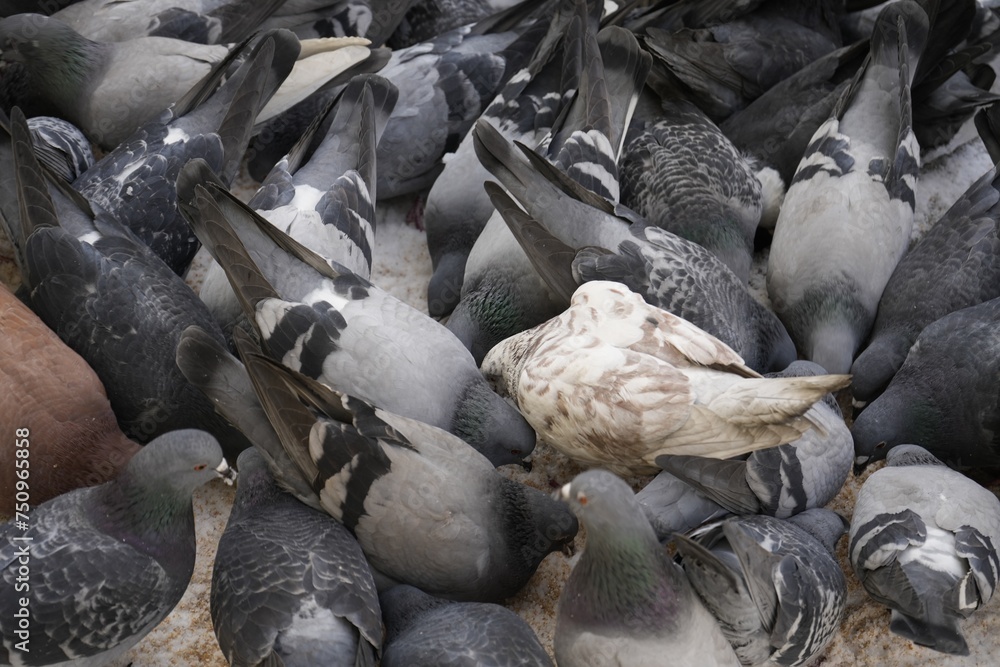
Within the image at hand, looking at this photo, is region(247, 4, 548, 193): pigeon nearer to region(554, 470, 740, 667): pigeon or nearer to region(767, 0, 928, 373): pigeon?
region(767, 0, 928, 373): pigeon

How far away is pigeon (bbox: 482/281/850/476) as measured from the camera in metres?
3.05

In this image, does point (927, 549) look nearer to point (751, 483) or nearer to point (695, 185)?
point (751, 483)

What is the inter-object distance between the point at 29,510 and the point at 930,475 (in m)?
2.94

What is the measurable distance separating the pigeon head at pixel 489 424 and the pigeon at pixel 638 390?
9cm

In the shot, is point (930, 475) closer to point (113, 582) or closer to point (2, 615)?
point (113, 582)

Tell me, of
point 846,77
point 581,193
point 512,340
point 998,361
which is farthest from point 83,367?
point 846,77

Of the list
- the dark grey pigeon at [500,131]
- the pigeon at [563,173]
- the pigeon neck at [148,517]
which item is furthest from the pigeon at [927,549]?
the pigeon neck at [148,517]

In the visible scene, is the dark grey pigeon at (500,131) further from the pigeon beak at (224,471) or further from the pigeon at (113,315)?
the pigeon beak at (224,471)

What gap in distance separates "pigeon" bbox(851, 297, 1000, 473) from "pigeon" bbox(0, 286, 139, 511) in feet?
8.64

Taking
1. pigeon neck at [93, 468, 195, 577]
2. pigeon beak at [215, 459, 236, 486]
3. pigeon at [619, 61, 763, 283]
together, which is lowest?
pigeon neck at [93, 468, 195, 577]

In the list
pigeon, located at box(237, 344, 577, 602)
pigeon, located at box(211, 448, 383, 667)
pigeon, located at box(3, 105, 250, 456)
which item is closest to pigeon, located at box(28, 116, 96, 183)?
pigeon, located at box(3, 105, 250, 456)

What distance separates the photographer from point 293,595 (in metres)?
2.89

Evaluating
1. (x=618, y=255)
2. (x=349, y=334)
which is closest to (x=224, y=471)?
(x=349, y=334)

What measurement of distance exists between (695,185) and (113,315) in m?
2.30
